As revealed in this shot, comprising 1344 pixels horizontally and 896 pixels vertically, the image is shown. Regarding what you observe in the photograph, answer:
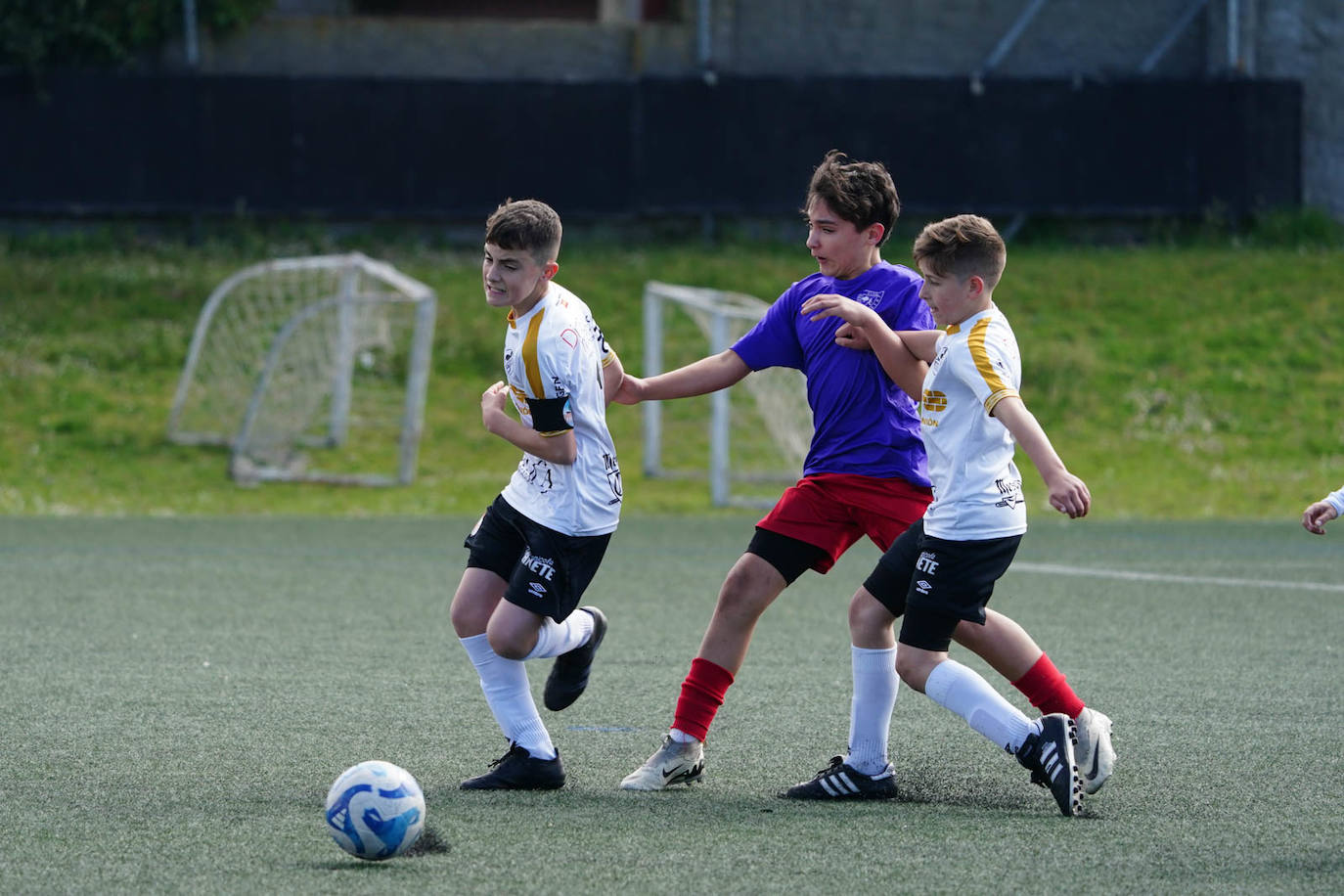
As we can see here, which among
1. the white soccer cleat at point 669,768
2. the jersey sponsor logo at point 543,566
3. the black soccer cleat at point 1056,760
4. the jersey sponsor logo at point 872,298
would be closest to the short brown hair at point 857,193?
the jersey sponsor logo at point 872,298

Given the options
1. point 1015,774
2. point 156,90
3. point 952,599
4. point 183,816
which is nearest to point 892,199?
point 952,599

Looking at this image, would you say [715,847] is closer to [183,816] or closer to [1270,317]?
[183,816]

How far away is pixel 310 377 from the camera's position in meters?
13.8

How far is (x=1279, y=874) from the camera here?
3418 mm

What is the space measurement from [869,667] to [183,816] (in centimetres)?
179

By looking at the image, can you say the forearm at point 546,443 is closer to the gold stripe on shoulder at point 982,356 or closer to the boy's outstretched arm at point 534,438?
the boy's outstretched arm at point 534,438

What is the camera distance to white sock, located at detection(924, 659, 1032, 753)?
4039mm

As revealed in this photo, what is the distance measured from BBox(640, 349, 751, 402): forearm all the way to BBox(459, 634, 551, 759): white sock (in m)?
0.85

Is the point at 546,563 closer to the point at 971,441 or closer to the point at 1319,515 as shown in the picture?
the point at 971,441

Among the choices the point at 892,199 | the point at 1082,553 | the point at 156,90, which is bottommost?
the point at 1082,553

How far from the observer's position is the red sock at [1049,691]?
4.24m

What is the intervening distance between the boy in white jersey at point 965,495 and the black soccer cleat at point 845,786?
0.02 meters

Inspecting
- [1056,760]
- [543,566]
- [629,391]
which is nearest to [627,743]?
[543,566]

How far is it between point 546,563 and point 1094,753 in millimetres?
1496
